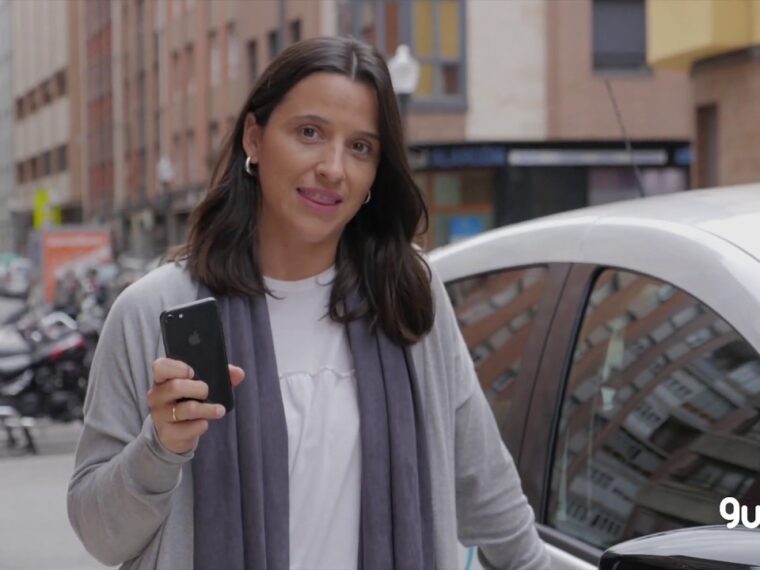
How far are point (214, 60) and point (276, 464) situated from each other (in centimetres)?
2825

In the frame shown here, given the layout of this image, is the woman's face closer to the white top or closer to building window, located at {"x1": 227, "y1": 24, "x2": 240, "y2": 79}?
the white top

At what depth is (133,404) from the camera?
2035 mm

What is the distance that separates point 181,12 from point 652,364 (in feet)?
65.8

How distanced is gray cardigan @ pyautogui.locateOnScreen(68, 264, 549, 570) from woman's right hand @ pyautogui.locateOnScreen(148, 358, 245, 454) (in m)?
0.03

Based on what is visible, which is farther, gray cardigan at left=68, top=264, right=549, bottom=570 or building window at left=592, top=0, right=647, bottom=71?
building window at left=592, top=0, right=647, bottom=71

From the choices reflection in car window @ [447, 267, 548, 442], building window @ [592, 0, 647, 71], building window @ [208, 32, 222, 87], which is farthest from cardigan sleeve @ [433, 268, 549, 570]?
building window @ [208, 32, 222, 87]

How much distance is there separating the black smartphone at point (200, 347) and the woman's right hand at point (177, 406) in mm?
14

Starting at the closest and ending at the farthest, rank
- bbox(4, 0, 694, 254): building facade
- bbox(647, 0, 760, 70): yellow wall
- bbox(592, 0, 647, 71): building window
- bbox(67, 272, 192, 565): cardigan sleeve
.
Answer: bbox(67, 272, 192, 565): cardigan sleeve → bbox(647, 0, 760, 70): yellow wall → bbox(592, 0, 647, 71): building window → bbox(4, 0, 694, 254): building facade

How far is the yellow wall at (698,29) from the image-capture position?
8.32 meters

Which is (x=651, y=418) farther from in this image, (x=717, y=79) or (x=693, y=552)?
(x=717, y=79)

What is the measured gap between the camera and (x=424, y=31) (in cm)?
2758

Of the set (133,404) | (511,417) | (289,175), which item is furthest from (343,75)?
(511,417)

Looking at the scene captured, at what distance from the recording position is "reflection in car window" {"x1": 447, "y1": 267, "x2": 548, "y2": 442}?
2.91 meters

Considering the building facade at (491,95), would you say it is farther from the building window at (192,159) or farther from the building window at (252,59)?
the building window at (192,159)
